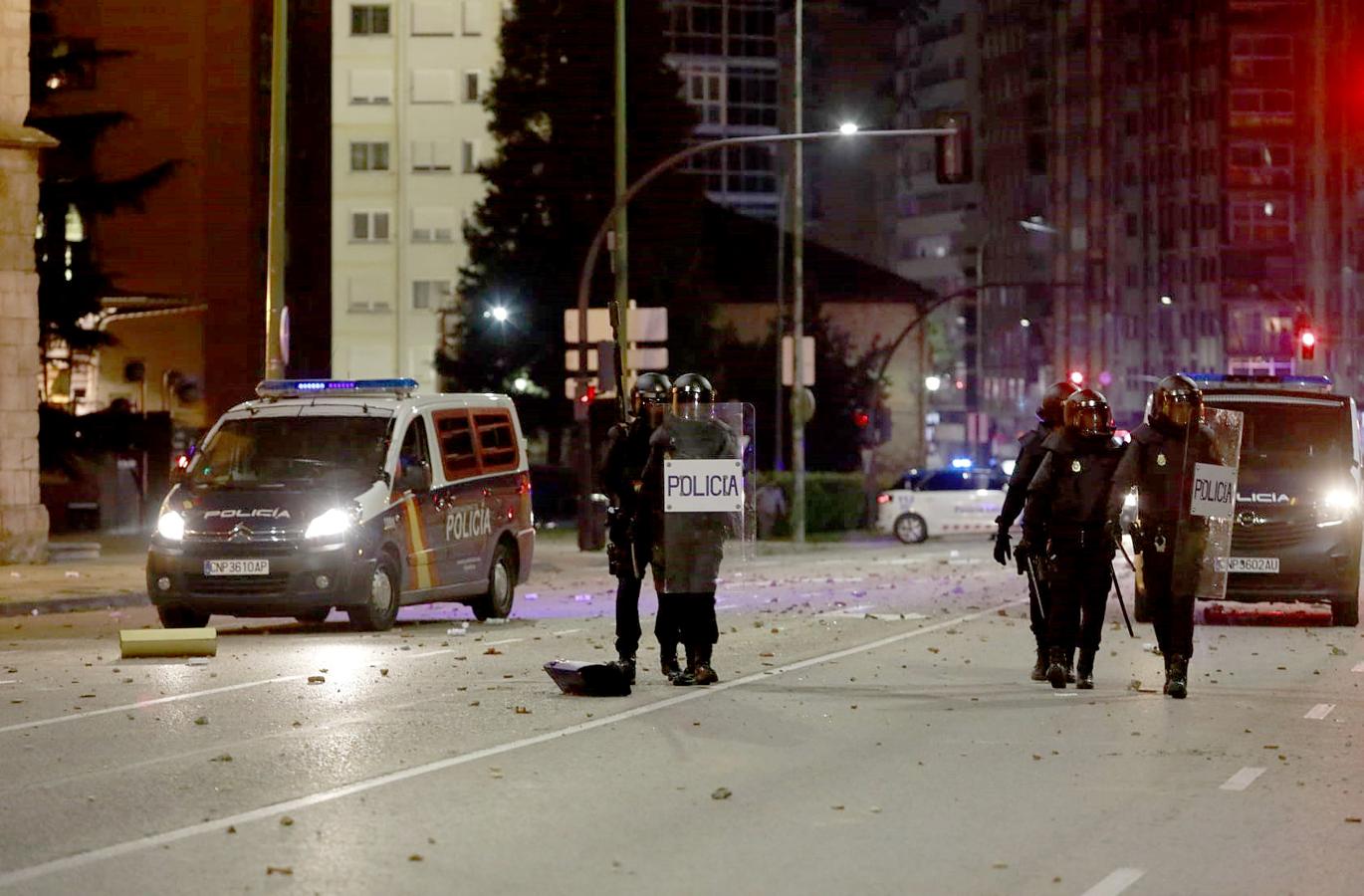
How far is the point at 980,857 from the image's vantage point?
29.3 feet

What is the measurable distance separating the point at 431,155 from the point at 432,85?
2.54m

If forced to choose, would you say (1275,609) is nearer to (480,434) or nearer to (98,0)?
(480,434)

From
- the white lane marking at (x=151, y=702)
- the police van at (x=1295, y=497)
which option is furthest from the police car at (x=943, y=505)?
the white lane marking at (x=151, y=702)

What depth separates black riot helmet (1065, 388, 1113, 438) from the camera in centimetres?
1520

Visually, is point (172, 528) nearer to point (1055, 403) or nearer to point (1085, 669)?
point (1055, 403)

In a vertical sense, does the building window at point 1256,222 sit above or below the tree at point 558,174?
above

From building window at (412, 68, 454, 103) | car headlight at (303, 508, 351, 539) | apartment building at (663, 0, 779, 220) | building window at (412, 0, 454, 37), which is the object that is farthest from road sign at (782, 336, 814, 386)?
apartment building at (663, 0, 779, 220)

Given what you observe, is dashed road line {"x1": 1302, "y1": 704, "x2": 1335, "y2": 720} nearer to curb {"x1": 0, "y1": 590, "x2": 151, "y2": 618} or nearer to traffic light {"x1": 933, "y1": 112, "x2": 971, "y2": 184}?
curb {"x1": 0, "y1": 590, "x2": 151, "y2": 618}

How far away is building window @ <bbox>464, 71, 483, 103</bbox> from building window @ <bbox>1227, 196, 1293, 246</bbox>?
57.2m

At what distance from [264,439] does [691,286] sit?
4721cm

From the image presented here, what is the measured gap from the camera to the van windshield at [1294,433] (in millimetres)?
22594

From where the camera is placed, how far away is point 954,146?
3447 cm

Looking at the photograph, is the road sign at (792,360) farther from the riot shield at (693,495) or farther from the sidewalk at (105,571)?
the riot shield at (693,495)

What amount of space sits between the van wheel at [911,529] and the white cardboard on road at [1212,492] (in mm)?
36805
